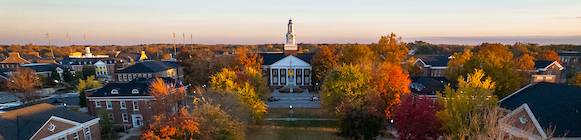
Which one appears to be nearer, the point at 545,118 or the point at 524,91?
the point at 545,118

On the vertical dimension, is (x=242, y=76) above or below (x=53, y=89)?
above

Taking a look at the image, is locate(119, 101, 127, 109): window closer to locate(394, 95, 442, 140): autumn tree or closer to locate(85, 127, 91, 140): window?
locate(85, 127, 91, 140): window

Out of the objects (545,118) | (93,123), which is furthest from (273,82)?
(545,118)

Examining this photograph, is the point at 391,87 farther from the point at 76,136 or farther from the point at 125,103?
the point at 76,136

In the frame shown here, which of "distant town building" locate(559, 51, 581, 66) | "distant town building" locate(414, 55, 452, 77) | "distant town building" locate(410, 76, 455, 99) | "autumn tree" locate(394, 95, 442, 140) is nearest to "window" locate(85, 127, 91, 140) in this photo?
"autumn tree" locate(394, 95, 442, 140)

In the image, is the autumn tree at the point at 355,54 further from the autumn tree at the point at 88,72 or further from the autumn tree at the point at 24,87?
the autumn tree at the point at 88,72

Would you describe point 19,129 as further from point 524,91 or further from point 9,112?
point 524,91
